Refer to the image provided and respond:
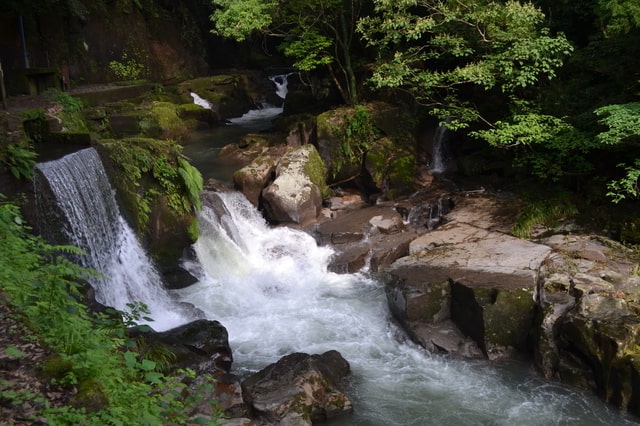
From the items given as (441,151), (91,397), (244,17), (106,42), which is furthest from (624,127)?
(106,42)

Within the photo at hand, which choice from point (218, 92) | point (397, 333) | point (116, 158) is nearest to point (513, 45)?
point (397, 333)

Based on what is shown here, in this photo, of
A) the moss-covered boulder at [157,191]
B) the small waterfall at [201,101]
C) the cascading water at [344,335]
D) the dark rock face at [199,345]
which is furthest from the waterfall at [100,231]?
the small waterfall at [201,101]

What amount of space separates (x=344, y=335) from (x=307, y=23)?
32.4 feet

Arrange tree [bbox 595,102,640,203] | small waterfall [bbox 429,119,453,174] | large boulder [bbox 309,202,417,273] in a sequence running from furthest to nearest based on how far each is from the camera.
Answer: small waterfall [bbox 429,119,453,174], large boulder [bbox 309,202,417,273], tree [bbox 595,102,640,203]

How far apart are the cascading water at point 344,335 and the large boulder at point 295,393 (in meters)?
0.28

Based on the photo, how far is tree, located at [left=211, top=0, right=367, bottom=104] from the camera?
1541 cm

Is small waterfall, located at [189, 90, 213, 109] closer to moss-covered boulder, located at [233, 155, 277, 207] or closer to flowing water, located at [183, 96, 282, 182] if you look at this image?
flowing water, located at [183, 96, 282, 182]

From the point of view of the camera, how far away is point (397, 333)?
32.4 ft

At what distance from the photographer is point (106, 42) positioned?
22719 millimetres

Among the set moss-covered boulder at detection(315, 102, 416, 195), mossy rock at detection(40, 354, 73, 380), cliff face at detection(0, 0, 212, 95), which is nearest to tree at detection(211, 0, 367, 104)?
moss-covered boulder at detection(315, 102, 416, 195)

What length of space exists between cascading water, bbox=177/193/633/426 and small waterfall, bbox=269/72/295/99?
1339 cm

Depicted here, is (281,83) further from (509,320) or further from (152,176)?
(509,320)

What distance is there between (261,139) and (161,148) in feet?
19.6

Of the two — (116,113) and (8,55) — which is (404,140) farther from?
(8,55)
